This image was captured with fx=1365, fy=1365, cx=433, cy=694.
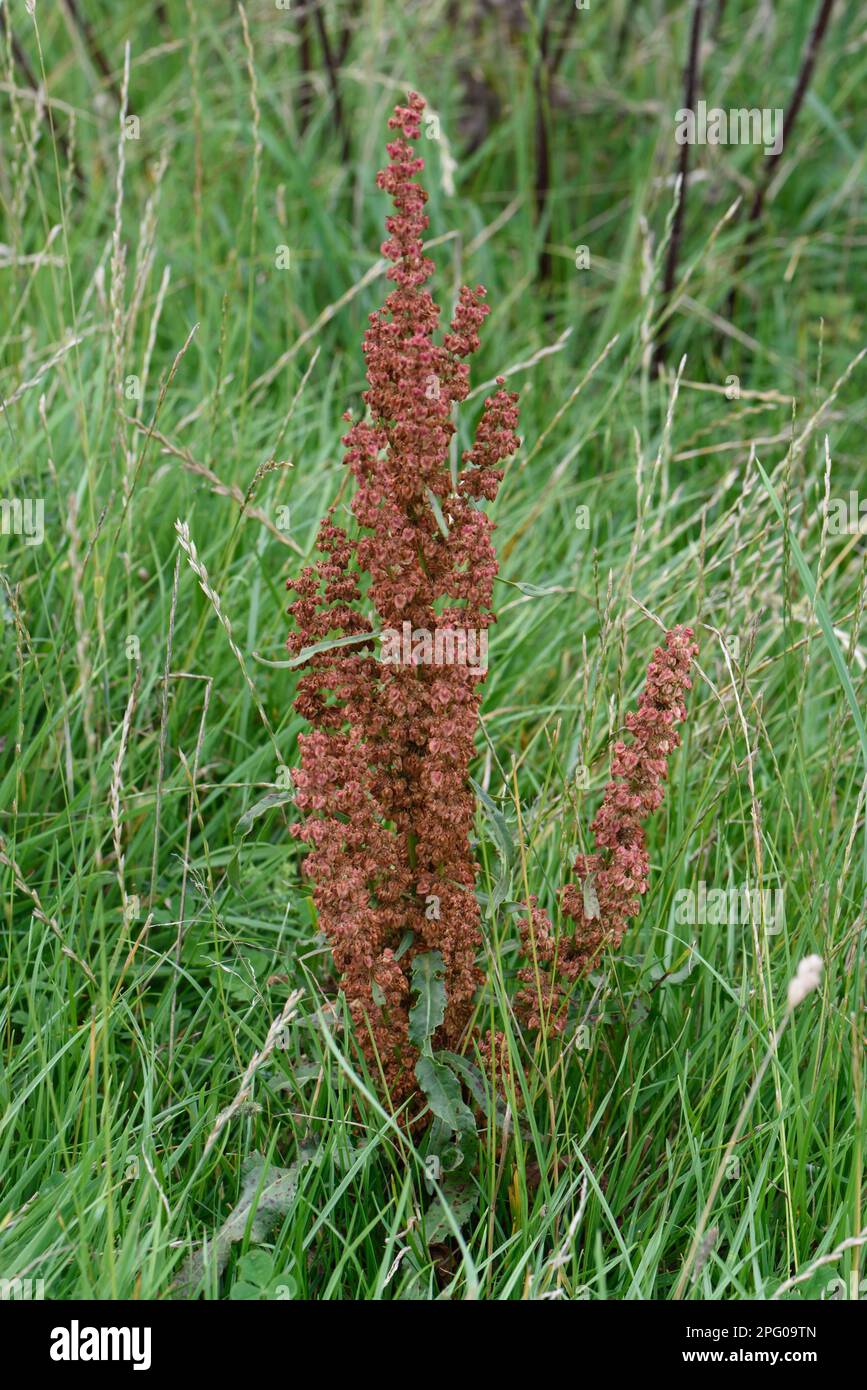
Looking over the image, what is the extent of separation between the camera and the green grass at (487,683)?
1.76m

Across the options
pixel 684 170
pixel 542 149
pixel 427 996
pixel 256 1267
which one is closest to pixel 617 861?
pixel 427 996

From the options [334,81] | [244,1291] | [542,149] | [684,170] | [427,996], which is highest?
[334,81]

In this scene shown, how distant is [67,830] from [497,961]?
0.89 meters

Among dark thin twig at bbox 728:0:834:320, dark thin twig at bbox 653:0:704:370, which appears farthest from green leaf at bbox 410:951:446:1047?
dark thin twig at bbox 728:0:834:320

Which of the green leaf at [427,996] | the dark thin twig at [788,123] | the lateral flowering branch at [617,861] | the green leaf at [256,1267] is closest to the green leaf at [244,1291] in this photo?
the green leaf at [256,1267]

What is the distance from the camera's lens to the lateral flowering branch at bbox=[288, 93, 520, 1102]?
165cm

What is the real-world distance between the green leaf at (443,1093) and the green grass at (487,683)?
0.09m

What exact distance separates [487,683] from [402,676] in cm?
91

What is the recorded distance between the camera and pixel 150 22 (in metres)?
4.35

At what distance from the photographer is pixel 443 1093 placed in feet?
5.57

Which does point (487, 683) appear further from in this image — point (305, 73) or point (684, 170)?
point (305, 73)

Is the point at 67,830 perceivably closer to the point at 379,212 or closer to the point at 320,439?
the point at 320,439

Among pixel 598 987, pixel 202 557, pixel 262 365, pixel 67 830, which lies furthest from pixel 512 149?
pixel 598 987
